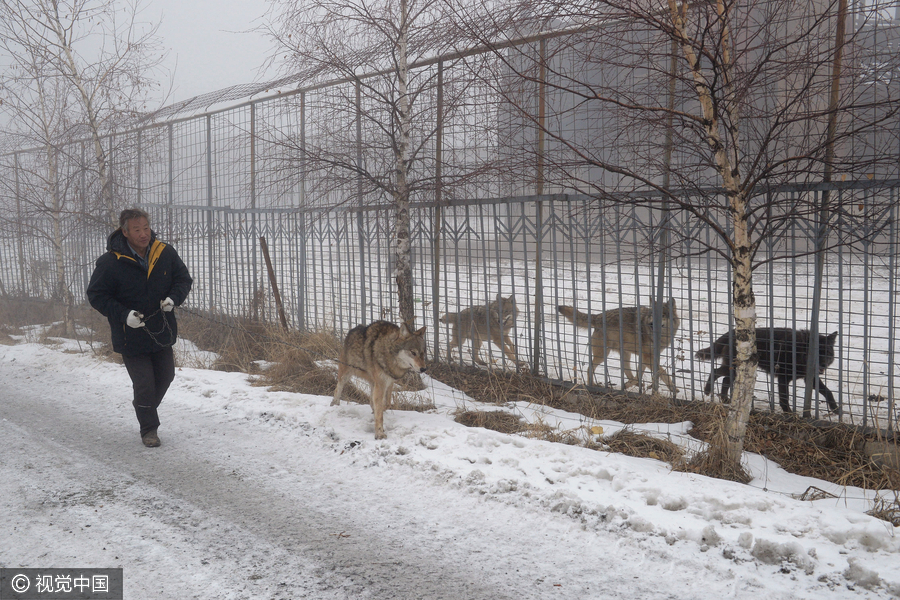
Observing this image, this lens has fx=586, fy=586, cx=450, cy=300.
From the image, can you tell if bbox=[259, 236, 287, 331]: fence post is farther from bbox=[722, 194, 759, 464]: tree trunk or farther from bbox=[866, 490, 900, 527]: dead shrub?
bbox=[866, 490, 900, 527]: dead shrub

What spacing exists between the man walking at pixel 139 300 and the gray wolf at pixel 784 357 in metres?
5.19

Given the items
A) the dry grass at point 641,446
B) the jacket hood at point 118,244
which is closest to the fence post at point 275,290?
the jacket hood at point 118,244

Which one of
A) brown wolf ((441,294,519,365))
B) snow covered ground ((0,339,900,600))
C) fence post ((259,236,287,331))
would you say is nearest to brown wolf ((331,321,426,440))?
snow covered ground ((0,339,900,600))

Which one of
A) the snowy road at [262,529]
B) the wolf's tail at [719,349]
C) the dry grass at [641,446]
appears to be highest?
the wolf's tail at [719,349]

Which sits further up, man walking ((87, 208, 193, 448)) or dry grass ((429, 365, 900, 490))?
man walking ((87, 208, 193, 448))

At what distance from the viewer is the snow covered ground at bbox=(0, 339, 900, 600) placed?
3.12 m

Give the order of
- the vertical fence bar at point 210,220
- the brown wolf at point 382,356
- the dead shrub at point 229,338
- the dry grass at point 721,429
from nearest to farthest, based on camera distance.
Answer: the dry grass at point 721,429 → the brown wolf at point 382,356 → the dead shrub at point 229,338 → the vertical fence bar at point 210,220

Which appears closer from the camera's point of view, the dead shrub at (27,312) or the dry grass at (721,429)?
the dry grass at (721,429)

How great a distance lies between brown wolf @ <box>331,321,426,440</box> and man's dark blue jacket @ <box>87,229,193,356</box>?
1771mm

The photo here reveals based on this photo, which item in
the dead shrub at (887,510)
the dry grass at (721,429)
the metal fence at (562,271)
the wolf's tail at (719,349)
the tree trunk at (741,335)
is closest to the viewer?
the dead shrub at (887,510)

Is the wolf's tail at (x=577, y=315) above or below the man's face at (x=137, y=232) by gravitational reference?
below

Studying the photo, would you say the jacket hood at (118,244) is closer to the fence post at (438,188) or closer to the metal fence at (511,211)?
the metal fence at (511,211)

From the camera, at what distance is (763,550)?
10.8 feet

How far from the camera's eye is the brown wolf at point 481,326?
24.0ft
